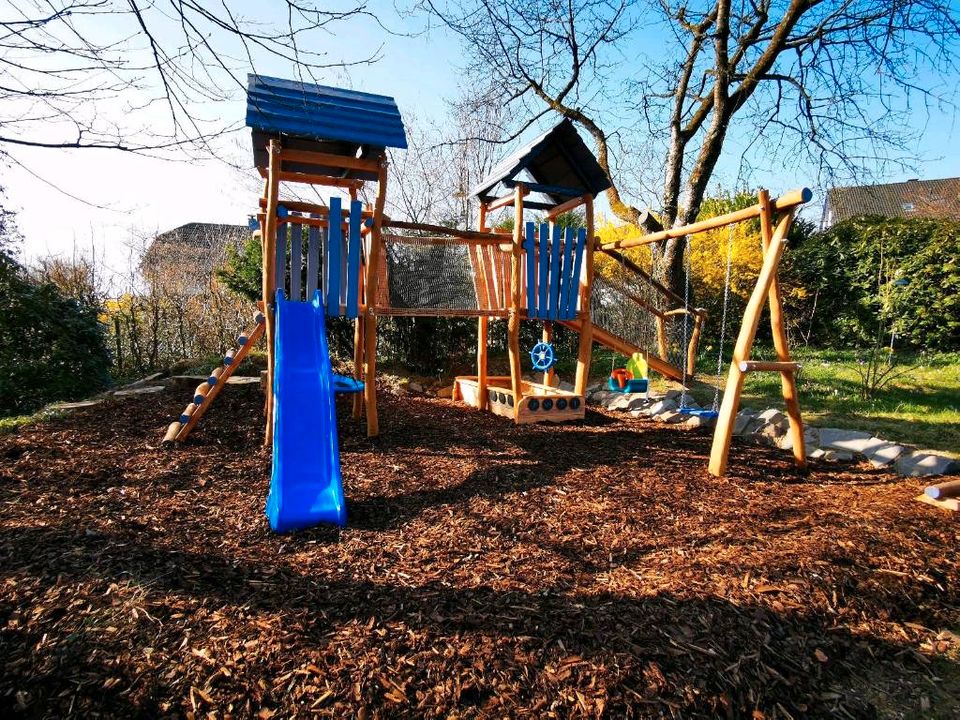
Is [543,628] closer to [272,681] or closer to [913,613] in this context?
[272,681]

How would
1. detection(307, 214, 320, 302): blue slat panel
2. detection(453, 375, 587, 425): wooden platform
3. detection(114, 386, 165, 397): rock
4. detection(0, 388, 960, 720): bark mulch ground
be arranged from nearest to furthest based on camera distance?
1. detection(0, 388, 960, 720): bark mulch ground
2. detection(307, 214, 320, 302): blue slat panel
3. detection(453, 375, 587, 425): wooden platform
4. detection(114, 386, 165, 397): rock

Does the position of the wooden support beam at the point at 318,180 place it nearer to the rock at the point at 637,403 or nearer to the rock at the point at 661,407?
the rock at the point at 637,403

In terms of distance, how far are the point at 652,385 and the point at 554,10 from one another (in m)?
6.97

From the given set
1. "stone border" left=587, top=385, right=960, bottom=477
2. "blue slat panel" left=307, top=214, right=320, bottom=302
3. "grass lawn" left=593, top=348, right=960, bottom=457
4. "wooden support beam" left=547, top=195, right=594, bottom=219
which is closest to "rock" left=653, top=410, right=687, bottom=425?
"stone border" left=587, top=385, right=960, bottom=477

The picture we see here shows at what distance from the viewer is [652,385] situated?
316 inches

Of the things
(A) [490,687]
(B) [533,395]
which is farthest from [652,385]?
(A) [490,687]

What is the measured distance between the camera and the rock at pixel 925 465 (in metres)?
4.35

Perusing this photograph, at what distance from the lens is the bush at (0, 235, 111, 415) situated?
6.70m

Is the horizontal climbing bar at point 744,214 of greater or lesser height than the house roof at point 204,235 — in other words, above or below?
below

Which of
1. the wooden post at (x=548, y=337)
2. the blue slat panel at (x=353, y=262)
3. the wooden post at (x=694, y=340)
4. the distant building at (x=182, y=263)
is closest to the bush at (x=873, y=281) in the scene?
the wooden post at (x=694, y=340)

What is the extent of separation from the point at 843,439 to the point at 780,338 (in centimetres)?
148

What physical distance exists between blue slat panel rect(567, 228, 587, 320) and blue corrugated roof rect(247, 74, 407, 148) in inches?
92.5

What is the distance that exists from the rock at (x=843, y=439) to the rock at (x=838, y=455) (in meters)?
0.06

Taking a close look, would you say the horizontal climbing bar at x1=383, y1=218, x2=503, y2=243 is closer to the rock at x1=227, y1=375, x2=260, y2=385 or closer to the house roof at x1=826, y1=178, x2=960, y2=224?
the rock at x1=227, y1=375, x2=260, y2=385
